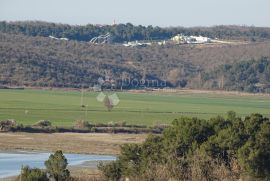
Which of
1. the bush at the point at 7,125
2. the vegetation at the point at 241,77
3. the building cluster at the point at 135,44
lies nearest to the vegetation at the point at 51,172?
the bush at the point at 7,125

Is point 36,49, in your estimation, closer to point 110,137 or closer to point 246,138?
point 110,137

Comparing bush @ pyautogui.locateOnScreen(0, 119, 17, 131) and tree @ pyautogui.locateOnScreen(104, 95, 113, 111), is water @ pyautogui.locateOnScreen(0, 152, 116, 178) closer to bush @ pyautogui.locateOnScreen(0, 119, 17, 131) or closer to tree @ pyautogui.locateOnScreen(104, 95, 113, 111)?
bush @ pyautogui.locateOnScreen(0, 119, 17, 131)

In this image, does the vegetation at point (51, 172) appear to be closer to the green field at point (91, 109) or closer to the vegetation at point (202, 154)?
the vegetation at point (202, 154)

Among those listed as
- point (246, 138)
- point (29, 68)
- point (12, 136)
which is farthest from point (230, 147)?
point (29, 68)

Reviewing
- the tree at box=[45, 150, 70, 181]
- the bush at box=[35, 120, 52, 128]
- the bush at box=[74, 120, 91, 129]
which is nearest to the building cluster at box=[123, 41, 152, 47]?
the bush at box=[74, 120, 91, 129]

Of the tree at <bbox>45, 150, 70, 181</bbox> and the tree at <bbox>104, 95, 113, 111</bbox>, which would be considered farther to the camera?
the tree at <bbox>104, 95, 113, 111</bbox>

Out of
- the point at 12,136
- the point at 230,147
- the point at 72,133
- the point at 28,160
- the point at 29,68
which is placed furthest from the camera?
the point at 29,68
